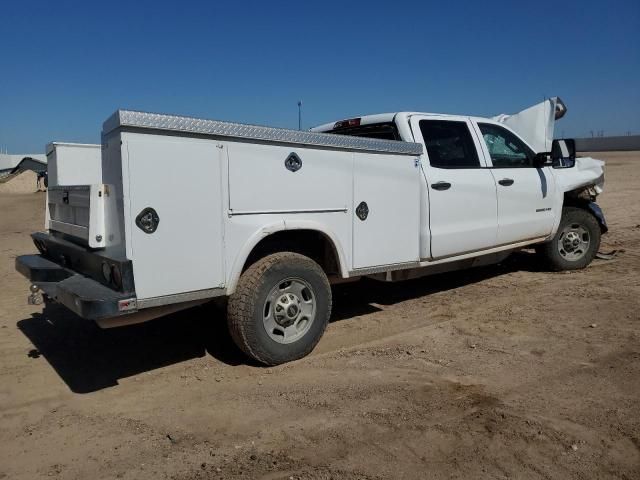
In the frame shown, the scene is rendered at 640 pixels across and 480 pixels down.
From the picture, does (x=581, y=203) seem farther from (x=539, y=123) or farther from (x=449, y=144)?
(x=449, y=144)

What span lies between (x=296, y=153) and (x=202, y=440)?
2229 mm

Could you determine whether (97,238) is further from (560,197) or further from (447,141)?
(560,197)

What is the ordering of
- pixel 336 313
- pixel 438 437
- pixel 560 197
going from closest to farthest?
pixel 438 437 → pixel 336 313 → pixel 560 197

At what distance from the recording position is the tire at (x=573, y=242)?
7.26 m

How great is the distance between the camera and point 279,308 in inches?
168

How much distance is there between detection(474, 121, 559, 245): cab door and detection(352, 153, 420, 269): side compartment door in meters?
1.48

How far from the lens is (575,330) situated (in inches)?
198

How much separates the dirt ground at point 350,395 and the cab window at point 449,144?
1.61 m

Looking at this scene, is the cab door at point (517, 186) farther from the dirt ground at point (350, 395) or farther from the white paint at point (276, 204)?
the dirt ground at point (350, 395)

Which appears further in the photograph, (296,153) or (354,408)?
(296,153)

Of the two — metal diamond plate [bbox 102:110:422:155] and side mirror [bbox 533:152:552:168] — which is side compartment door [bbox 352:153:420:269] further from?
side mirror [bbox 533:152:552:168]

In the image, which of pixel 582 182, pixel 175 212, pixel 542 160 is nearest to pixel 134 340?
pixel 175 212

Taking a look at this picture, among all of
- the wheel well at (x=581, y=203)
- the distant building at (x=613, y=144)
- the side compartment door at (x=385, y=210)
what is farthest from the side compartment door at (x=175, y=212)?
the distant building at (x=613, y=144)

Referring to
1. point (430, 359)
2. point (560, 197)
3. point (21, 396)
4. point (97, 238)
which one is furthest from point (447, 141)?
point (21, 396)
